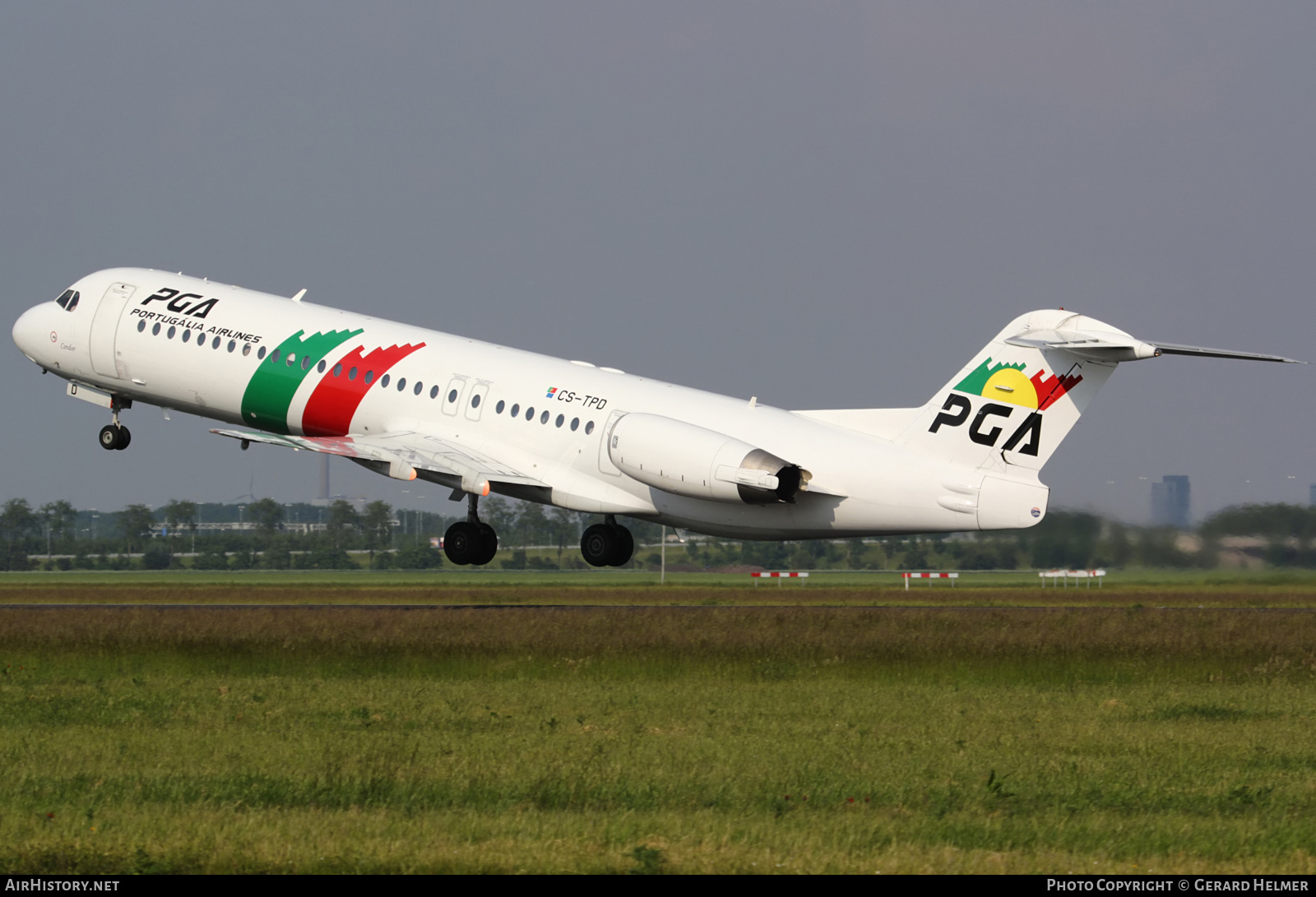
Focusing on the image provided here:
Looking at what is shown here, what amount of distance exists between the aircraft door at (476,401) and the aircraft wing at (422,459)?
2.21 feet

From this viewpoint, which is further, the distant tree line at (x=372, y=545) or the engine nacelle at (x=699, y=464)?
the distant tree line at (x=372, y=545)

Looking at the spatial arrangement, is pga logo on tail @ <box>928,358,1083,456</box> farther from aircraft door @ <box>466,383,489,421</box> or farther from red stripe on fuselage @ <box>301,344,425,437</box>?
red stripe on fuselage @ <box>301,344,425,437</box>

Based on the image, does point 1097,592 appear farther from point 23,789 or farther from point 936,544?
point 23,789

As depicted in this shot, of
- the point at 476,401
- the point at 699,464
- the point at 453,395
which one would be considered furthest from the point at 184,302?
the point at 699,464

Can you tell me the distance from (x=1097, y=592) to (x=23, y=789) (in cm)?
4060

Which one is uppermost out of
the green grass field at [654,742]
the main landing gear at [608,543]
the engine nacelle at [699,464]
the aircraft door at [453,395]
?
the aircraft door at [453,395]

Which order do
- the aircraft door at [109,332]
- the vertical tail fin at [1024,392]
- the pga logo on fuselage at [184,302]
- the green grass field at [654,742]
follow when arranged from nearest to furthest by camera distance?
1. the green grass field at [654,742]
2. the vertical tail fin at [1024,392]
3. the pga logo on fuselage at [184,302]
4. the aircraft door at [109,332]

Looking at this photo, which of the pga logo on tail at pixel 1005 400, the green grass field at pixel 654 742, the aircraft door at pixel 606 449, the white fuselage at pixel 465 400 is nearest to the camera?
the green grass field at pixel 654 742

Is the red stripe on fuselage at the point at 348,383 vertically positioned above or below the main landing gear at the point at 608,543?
above

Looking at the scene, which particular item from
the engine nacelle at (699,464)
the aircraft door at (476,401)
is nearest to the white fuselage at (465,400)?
the aircraft door at (476,401)

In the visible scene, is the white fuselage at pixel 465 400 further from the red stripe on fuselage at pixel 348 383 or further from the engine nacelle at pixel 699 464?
the engine nacelle at pixel 699 464

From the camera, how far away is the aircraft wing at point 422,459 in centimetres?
3222

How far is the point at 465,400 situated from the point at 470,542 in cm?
317

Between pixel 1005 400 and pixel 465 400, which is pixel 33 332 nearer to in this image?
pixel 465 400
